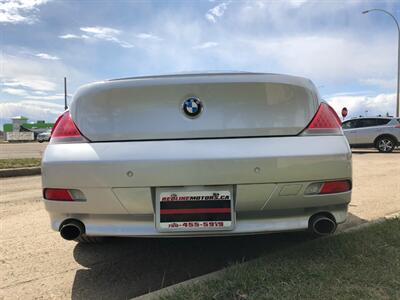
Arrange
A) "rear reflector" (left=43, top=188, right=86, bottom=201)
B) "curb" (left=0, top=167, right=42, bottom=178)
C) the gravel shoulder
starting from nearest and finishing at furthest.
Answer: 1. "rear reflector" (left=43, top=188, right=86, bottom=201)
2. the gravel shoulder
3. "curb" (left=0, top=167, right=42, bottom=178)

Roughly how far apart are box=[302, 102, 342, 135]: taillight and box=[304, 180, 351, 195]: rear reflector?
0.32 m

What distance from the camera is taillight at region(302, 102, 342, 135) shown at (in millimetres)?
2600

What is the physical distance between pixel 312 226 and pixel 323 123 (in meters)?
0.66

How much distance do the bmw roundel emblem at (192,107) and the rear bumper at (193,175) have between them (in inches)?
7.1

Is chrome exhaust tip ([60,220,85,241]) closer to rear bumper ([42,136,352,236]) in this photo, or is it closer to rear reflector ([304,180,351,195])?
rear bumper ([42,136,352,236])

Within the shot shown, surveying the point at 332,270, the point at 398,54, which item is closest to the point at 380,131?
the point at 398,54

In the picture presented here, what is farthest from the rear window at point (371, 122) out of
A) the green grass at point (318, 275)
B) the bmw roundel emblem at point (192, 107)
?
the bmw roundel emblem at point (192, 107)

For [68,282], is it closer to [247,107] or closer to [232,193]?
[232,193]

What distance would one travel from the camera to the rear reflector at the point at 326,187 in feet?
8.27

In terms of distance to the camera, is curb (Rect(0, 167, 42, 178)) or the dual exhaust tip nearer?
the dual exhaust tip

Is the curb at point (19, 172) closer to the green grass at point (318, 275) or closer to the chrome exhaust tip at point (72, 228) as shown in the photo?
the chrome exhaust tip at point (72, 228)

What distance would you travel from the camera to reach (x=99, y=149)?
8.14 feet

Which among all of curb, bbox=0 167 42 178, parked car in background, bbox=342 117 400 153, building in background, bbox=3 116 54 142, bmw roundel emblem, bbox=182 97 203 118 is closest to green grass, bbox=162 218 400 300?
bmw roundel emblem, bbox=182 97 203 118

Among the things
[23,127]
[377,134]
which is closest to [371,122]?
[377,134]
